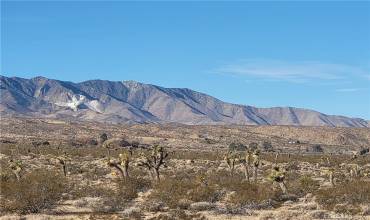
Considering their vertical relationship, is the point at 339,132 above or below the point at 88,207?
above

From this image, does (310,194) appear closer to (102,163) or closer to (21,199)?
(21,199)

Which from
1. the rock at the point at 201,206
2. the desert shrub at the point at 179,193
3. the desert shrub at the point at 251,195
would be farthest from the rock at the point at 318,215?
the desert shrub at the point at 179,193

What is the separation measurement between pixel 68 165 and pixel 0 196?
32816mm

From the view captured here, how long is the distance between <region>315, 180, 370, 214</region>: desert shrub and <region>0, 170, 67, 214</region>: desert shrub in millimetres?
15366

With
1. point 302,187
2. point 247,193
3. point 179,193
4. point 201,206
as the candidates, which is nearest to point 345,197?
point 247,193

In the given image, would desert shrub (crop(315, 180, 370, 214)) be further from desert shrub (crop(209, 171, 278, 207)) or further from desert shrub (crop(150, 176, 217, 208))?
desert shrub (crop(150, 176, 217, 208))

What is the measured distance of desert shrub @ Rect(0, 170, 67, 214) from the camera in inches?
1243

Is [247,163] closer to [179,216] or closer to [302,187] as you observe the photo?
[302,187]

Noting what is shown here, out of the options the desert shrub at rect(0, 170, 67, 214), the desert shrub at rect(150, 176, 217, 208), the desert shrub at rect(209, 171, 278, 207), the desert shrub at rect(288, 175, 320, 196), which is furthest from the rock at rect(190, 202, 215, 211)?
the desert shrub at rect(288, 175, 320, 196)

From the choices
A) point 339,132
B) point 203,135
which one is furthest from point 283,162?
point 339,132

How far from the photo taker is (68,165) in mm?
65812

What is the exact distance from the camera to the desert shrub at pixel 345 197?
33675 mm

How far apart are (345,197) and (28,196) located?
17.8 metres

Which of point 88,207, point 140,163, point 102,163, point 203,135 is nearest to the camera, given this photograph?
point 88,207
